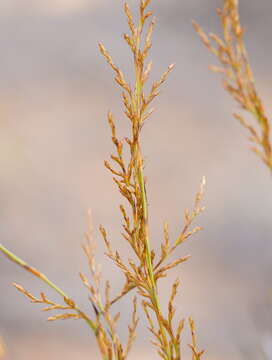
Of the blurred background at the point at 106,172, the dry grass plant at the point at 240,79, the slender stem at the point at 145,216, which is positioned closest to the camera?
the dry grass plant at the point at 240,79

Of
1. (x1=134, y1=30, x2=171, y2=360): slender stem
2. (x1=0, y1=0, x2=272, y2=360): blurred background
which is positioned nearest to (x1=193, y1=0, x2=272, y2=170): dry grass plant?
(x1=134, y1=30, x2=171, y2=360): slender stem

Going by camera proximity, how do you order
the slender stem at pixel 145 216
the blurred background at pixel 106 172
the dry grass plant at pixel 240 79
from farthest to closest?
the blurred background at pixel 106 172
the slender stem at pixel 145 216
the dry grass plant at pixel 240 79

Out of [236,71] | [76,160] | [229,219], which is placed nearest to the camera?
[236,71]

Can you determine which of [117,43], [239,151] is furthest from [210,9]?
[239,151]

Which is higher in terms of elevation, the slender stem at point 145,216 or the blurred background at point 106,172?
the blurred background at point 106,172

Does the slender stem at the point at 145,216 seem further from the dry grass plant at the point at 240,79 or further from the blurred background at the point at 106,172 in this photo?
the blurred background at the point at 106,172

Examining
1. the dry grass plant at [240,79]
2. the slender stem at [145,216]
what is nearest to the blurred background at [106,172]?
the slender stem at [145,216]

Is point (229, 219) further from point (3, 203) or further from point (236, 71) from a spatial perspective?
point (236, 71)
